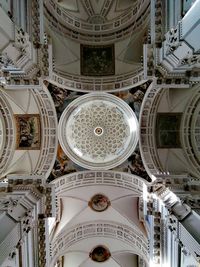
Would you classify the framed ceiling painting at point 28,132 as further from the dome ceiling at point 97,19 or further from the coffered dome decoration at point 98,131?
the dome ceiling at point 97,19

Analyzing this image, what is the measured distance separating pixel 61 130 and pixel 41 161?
72.5 inches

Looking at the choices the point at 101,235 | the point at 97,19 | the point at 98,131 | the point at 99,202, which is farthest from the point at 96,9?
the point at 101,235

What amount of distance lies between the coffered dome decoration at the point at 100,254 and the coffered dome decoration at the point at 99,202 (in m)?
2.64

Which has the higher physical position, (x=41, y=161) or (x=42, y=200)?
(x=41, y=161)

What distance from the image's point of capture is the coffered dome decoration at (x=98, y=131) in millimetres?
18109

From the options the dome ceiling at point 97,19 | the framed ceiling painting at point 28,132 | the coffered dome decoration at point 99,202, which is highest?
the dome ceiling at point 97,19

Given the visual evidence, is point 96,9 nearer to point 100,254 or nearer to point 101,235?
point 101,235

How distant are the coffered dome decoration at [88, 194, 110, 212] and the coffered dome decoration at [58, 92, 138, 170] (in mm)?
1801

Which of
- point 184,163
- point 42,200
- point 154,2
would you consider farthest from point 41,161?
point 154,2

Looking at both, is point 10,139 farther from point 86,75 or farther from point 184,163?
point 184,163

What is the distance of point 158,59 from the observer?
545 inches

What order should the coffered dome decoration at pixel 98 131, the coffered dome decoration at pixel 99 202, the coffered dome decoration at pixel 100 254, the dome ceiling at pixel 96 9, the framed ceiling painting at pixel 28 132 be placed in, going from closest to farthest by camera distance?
the framed ceiling painting at pixel 28 132 → the coffered dome decoration at pixel 98 131 → the dome ceiling at pixel 96 9 → the coffered dome decoration at pixel 99 202 → the coffered dome decoration at pixel 100 254

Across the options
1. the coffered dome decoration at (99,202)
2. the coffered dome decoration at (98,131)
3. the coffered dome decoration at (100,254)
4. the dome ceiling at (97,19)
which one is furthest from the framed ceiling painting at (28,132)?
the coffered dome decoration at (100,254)

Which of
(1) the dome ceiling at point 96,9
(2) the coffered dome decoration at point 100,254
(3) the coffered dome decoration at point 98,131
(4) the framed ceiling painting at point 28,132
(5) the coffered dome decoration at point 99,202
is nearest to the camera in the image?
(4) the framed ceiling painting at point 28,132
